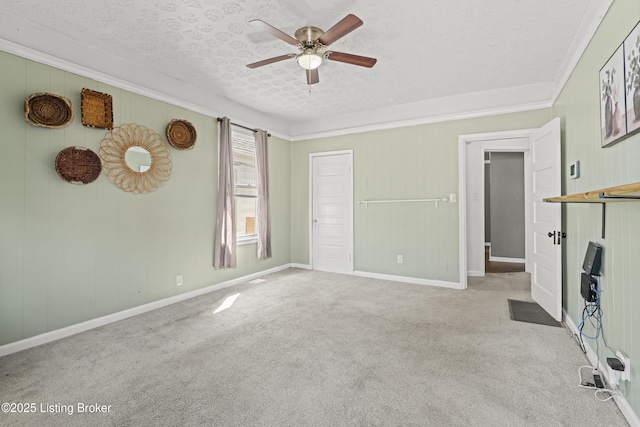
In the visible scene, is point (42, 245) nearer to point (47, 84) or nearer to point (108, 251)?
point (108, 251)

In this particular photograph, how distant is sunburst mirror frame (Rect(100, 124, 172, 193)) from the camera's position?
3078 millimetres

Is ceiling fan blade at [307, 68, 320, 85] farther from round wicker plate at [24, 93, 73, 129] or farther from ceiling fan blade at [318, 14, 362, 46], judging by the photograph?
round wicker plate at [24, 93, 73, 129]

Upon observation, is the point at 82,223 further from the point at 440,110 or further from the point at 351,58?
the point at 440,110

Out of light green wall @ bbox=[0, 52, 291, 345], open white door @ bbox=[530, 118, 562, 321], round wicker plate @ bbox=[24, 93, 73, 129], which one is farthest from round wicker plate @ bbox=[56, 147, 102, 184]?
open white door @ bbox=[530, 118, 562, 321]

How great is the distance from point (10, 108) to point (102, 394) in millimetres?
2352

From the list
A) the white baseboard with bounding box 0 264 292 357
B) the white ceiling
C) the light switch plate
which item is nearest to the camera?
the white ceiling

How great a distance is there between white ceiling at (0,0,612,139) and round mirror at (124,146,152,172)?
71 cm

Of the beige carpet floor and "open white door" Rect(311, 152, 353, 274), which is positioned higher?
"open white door" Rect(311, 152, 353, 274)

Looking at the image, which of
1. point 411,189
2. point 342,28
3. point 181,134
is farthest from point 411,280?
point 181,134

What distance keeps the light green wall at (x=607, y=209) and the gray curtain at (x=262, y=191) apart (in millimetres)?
3897

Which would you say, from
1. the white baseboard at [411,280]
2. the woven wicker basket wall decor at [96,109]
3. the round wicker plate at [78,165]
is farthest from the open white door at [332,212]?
the round wicker plate at [78,165]

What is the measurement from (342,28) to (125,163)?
2.57 m

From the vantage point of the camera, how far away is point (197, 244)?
400cm

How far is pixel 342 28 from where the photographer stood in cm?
213
